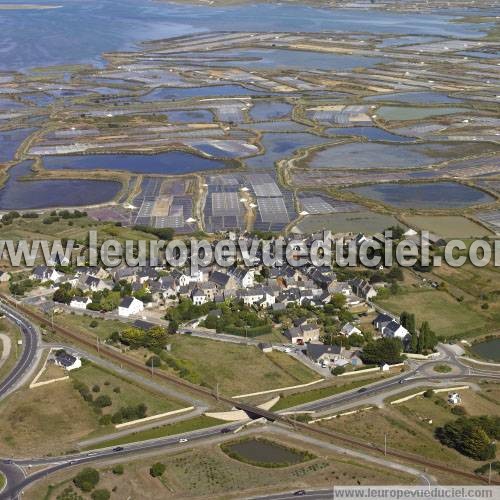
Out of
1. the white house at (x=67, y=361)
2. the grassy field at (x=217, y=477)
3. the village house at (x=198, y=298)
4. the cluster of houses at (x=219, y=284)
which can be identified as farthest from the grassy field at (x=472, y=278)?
the white house at (x=67, y=361)

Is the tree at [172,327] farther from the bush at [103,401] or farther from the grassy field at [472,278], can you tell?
the grassy field at [472,278]

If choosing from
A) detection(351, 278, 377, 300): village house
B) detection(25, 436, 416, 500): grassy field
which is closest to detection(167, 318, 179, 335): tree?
detection(25, 436, 416, 500): grassy field

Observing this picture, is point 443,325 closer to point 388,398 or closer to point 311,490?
point 388,398

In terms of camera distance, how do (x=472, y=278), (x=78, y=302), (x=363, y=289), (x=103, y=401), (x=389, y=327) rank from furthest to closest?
(x=472, y=278) → (x=363, y=289) → (x=78, y=302) → (x=389, y=327) → (x=103, y=401)

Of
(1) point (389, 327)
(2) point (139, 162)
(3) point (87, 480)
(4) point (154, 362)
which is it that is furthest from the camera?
(2) point (139, 162)

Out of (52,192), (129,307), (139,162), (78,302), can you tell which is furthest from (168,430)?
(139,162)

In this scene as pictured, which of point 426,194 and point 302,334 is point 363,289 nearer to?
point 302,334
